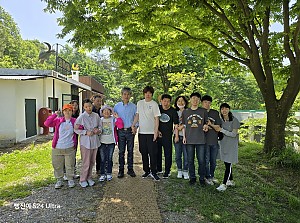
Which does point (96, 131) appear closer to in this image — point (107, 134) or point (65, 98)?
point (107, 134)

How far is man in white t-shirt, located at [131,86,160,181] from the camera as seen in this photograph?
201 inches

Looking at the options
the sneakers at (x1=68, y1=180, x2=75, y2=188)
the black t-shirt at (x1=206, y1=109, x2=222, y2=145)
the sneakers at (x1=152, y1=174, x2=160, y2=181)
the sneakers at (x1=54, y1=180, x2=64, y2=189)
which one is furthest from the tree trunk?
the sneakers at (x1=54, y1=180, x2=64, y2=189)

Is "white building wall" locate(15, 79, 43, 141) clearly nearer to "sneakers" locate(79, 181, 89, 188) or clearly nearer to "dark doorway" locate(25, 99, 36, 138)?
"dark doorway" locate(25, 99, 36, 138)

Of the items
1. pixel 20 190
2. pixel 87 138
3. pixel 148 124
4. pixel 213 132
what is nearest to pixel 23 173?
pixel 20 190

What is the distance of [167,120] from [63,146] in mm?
1949

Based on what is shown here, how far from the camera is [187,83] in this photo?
1784cm

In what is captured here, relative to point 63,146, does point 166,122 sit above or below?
above

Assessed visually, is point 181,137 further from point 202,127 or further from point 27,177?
point 27,177

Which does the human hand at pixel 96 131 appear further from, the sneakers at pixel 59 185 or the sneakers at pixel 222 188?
the sneakers at pixel 222 188

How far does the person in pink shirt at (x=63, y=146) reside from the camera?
15.8 feet

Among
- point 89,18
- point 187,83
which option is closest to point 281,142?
point 89,18

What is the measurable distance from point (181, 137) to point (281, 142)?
3.95 m

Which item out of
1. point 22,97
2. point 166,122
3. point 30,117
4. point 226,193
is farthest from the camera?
point 30,117

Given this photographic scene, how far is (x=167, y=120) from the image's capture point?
205 inches
